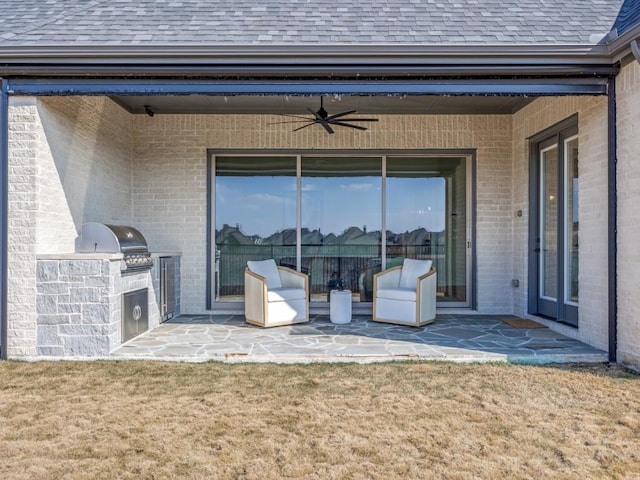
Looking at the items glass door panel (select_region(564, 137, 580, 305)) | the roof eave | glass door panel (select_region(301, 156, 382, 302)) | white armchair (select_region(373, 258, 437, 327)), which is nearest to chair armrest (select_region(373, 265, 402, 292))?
white armchair (select_region(373, 258, 437, 327))

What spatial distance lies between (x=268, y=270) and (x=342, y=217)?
4.96 feet

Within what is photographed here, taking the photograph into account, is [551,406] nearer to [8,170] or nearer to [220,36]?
[220,36]

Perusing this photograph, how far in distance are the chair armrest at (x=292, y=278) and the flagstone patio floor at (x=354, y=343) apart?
1.90ft

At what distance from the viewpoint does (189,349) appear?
190 inches

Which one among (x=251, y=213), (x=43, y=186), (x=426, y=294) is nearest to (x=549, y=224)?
(x=426, y=294)

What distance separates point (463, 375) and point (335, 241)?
357 cm

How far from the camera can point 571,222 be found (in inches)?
222

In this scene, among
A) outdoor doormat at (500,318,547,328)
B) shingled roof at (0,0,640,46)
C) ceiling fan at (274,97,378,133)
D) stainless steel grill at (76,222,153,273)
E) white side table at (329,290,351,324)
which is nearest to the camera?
shingled roof at (0,0,640,46)

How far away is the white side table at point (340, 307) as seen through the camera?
620 cm

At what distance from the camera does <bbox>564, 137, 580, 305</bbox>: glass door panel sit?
5543 mm

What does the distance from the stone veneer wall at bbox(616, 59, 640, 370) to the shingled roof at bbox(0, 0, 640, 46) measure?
22.8 inches

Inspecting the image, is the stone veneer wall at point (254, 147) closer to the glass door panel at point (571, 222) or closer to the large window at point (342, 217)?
the large window at point (342, 217)

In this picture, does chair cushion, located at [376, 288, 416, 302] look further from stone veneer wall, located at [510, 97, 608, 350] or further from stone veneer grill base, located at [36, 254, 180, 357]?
stone veneer grill base, located at [36, 254, 180, 357]

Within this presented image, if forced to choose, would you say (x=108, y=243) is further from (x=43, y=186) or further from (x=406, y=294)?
(x=406, y=294)
